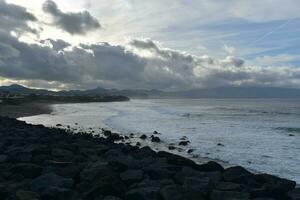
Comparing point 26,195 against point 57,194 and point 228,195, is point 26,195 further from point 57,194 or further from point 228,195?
point 228,195

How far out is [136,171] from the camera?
1461 centimetres

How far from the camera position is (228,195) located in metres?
12.0

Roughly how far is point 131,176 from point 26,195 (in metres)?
3.77

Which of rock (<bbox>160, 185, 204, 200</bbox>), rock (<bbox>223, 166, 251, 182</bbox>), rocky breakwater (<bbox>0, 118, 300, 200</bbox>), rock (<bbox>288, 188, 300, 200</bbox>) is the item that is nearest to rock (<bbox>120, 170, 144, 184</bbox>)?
rocky breakwater (<bbox>0, 118, 300, 200</bbox>)

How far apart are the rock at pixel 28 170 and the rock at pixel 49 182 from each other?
1.29m

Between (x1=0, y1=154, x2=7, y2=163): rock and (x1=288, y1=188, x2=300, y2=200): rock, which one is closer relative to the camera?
Result: (x1=288, y1=188, x2=300, y2=200): rock

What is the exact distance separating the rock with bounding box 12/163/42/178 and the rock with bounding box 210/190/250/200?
233 inches

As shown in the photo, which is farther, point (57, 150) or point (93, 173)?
point (57, 150)

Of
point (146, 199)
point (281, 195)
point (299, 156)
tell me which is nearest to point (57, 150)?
point (146, 199)

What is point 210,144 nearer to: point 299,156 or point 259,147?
point 259,147

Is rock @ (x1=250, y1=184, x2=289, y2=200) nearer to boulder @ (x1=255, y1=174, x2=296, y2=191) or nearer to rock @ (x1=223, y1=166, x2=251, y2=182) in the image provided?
boulder @ (x1=255, y1=174, x2=296, y2=191)

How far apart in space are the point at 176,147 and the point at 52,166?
13.8 metres

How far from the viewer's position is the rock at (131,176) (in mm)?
13969

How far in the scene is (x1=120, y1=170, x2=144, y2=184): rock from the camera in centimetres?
1397
